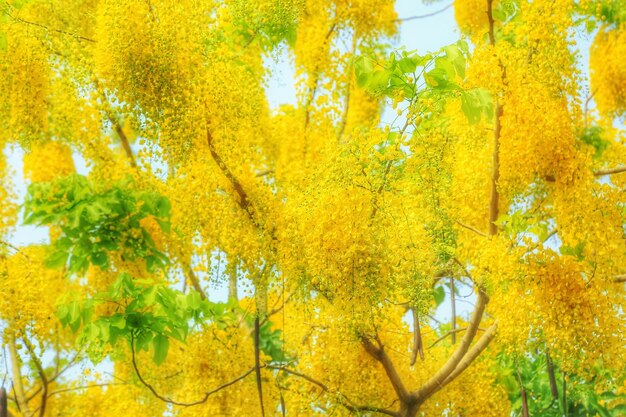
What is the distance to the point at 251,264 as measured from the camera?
2771mm

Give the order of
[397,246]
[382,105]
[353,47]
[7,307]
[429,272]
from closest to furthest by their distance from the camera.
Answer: [397,246]
[429,272]
[7,307]
[353,47]
[382,105]

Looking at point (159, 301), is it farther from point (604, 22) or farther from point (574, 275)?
point (604, 22)

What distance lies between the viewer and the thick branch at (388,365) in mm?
2975

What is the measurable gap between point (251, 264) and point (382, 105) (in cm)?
204

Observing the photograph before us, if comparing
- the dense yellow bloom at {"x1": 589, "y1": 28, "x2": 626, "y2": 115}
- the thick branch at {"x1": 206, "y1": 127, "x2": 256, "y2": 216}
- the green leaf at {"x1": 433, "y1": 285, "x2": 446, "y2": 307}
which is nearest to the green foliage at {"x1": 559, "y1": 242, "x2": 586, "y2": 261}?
the thick branch at {"x1": 206, "y1": 127, "x2": 256, "y2": 216}

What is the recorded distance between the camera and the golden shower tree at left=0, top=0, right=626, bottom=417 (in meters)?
2.54

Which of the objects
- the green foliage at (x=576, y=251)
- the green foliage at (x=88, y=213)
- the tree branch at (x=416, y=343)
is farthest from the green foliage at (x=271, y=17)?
the green foliage at (x=576, y=251)

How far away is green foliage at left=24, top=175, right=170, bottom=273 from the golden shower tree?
0.01 m

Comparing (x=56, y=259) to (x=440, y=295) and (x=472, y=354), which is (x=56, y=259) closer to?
(x=472, y=354)

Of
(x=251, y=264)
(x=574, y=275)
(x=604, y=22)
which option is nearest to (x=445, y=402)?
(x=574, y=275)

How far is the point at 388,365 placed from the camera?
306 cm

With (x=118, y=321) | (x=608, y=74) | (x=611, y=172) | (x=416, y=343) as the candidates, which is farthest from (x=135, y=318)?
(x=608, y=74)

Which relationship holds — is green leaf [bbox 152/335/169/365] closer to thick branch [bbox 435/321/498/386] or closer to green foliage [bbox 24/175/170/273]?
green foliage [bbox 24/175/170/273]

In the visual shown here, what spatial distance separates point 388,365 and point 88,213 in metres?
1.25
